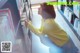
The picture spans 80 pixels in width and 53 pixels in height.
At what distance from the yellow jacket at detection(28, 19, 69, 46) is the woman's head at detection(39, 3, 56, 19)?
0.11ft

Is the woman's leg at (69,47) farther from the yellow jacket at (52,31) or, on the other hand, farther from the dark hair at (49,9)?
the dark hair at (49,9)

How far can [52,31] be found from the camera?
134 cm

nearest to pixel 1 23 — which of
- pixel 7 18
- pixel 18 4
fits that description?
pixel 7 18

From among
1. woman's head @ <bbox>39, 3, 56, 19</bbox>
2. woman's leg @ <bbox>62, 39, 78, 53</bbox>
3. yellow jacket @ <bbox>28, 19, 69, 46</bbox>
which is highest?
woman's head @ <bbox>39, 3, 56, 19</bbox>

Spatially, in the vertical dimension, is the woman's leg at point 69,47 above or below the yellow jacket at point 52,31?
below

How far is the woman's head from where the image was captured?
4.34 feet

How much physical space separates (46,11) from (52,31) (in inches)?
5.4

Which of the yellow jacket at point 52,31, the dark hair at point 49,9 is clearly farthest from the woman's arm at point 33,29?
the dark hair at point 49,9

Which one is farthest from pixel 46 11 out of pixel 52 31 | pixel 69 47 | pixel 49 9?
pixel 69 47

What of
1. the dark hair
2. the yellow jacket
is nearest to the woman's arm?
the yellow jacket

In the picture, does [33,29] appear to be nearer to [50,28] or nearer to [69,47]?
[50,28]

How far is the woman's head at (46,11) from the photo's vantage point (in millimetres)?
1324

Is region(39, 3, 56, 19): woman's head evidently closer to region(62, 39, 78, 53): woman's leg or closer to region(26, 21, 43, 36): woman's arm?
region(26, 21, 43, 36): woman's arm

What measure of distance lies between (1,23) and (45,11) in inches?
11.6
